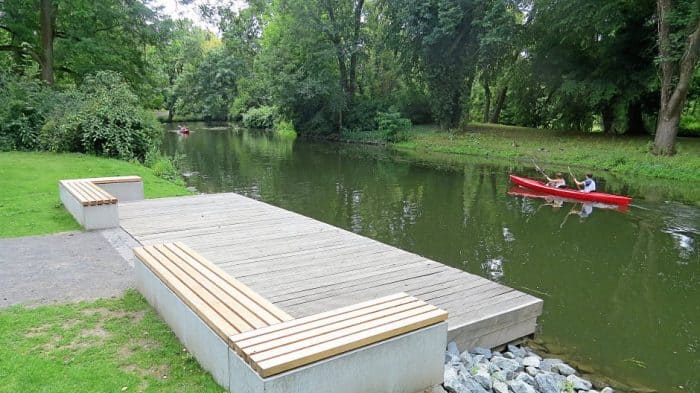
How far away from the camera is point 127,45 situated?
2105 centimetres

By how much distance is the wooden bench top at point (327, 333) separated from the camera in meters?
2.75

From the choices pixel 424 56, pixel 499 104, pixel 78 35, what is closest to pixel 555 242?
pixel 78 35

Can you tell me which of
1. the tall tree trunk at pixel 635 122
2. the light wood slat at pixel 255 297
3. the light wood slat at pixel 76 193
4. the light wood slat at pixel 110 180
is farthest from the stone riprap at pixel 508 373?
the tall tree trunk at pixel 635 122

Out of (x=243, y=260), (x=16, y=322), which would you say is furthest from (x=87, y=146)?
(x=16, y=322)

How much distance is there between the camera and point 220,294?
372cm

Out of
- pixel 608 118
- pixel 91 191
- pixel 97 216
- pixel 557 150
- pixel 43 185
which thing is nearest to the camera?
pixel 97 216

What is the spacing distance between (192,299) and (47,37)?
1882 cm

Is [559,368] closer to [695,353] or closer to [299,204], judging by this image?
[695,353]

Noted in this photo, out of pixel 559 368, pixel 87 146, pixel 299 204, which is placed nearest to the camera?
pixel 559 368

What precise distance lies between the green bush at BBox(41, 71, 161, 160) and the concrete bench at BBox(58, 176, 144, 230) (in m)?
6.21

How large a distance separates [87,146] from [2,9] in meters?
8.06

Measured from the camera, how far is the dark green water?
5547 millimetres

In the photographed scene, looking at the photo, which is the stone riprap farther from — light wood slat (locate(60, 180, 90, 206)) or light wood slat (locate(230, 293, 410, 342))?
light wood slat (locate(60, 180, 90, 206))

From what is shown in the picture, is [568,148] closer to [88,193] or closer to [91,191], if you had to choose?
[91,191]
